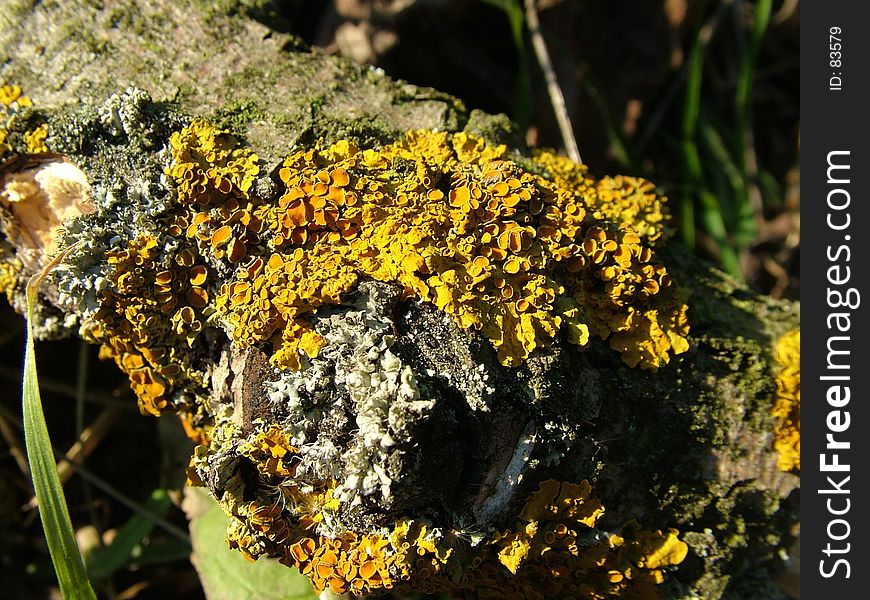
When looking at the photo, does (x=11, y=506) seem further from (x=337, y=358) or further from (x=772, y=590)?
(x=772, y=590)

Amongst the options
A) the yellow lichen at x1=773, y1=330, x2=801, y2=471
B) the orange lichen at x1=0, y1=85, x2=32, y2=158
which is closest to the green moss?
the orange lichen at x1=0, y1=85, x2=32, y2=158

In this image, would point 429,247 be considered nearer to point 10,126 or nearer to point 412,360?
point 412,360

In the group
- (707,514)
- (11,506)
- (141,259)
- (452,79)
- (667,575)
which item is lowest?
(11,506)

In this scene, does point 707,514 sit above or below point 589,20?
below

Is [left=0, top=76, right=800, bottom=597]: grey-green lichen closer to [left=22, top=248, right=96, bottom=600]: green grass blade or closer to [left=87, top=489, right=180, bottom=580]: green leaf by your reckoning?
[left=22, top=248, right=96, bottom=600]: green grass blade

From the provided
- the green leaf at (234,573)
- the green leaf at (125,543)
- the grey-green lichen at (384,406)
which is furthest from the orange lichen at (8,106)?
the green leaf at (125,543)

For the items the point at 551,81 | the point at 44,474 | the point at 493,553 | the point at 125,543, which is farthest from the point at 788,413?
the point at 125,543

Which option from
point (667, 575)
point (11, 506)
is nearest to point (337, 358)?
point (667, 575)
